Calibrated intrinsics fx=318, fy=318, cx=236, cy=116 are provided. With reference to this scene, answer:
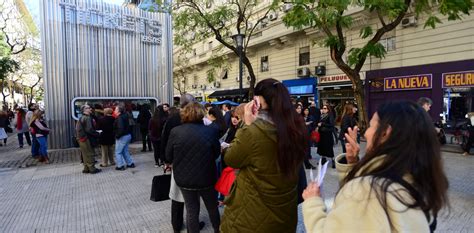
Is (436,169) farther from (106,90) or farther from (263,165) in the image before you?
(106,90)

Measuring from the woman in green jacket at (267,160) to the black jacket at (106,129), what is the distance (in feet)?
21.0

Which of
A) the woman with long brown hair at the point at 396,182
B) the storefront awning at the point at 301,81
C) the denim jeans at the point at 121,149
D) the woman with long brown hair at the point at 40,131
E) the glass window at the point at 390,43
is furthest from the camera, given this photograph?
the storefront awning at the point at 301,81

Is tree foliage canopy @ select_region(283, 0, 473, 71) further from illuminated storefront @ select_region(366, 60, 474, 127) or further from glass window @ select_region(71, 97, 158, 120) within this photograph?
glass window @ select_region(71, 97, 158, 120)

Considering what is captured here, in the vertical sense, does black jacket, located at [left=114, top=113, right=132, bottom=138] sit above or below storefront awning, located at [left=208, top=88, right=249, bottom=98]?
below

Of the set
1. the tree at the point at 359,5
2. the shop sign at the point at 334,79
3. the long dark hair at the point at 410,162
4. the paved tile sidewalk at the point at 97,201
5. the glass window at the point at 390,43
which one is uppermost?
the glass window at the point at 390,43

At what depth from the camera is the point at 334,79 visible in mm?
18234

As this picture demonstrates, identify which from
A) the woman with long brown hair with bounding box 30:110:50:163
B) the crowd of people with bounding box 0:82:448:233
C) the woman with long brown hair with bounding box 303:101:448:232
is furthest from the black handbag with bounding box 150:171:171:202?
the woman with long brown hair with bounding box 30:110:50:163

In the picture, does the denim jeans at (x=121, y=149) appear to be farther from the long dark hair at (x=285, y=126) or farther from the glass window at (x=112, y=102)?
the long dark hair at (x=285, y=126)

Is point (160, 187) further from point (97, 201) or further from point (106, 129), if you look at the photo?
point (106, 129)

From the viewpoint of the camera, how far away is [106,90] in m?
12.6

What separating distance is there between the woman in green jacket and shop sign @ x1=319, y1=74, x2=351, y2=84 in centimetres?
1592

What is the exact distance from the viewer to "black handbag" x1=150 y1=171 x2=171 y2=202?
4.06 metres

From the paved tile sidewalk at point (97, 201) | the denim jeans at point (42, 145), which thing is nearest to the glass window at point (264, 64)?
the paved tile sidewalk at point (97, 201)

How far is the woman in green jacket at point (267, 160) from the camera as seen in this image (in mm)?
2295
